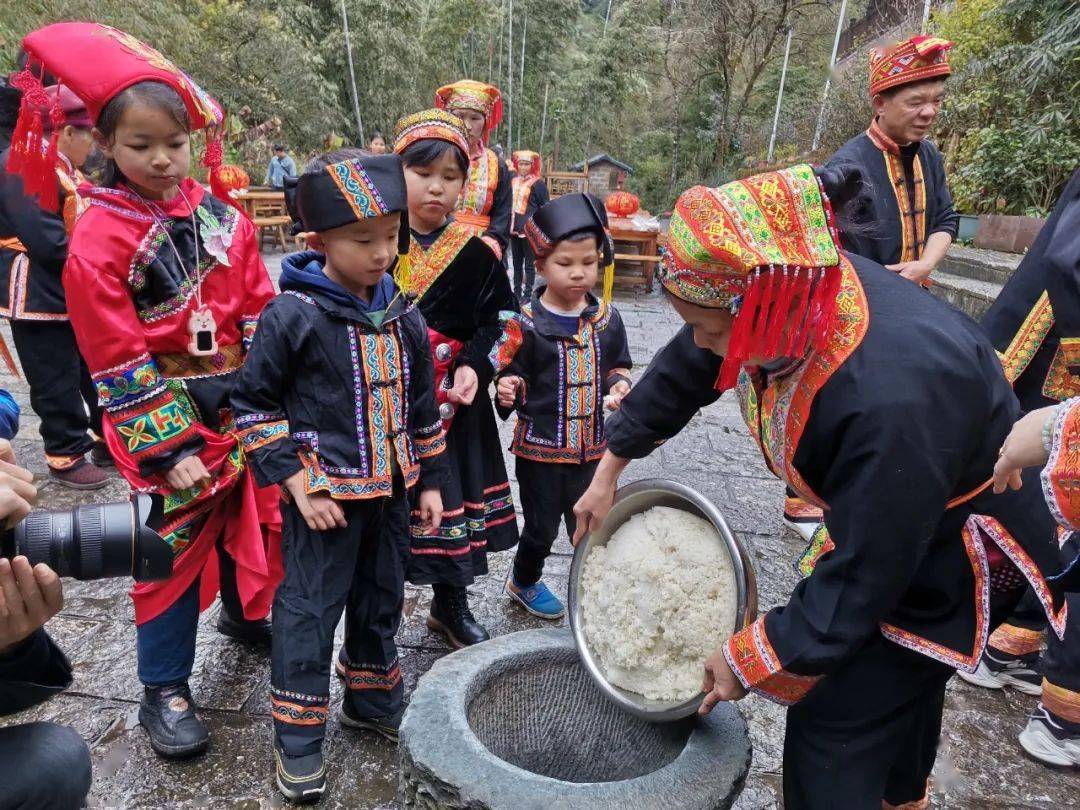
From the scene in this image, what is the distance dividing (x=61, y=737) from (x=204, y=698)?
36.6 inches

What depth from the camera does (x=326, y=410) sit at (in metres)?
1.99

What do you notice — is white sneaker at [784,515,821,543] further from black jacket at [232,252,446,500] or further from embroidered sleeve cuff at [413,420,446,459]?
black jacket at [232,252,446,500]

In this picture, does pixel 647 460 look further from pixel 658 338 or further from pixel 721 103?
pixel 721 103

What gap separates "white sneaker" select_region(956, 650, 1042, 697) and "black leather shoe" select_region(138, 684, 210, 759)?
2.63 metres

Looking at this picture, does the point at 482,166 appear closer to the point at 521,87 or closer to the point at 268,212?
the point at 268,212

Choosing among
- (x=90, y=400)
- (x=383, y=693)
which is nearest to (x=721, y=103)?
(x=90, y=400)

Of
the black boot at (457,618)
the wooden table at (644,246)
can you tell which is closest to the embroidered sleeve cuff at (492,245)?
the black boot at (457,618)

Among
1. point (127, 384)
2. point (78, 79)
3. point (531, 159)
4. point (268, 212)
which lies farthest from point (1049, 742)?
point (268, 212)

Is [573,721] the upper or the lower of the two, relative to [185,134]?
lower

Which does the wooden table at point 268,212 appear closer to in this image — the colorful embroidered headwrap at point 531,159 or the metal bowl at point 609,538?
the colorful embroidered headwrap at point 531,159

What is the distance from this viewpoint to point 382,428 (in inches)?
80.9

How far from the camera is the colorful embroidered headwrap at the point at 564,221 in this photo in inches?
105

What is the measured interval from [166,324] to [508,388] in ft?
3.79

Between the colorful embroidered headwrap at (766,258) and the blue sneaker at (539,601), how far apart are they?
1.88 metres
